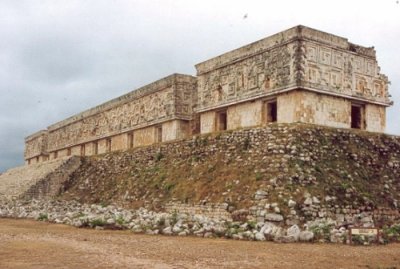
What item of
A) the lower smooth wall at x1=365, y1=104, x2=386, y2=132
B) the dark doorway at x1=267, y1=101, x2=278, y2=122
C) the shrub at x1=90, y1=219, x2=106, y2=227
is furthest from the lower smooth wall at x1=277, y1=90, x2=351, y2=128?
the shrub at x1=90, y1=219, x2=106, y2=227

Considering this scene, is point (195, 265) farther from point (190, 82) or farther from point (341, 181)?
point (190, 82)

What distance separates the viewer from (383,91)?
1866cm

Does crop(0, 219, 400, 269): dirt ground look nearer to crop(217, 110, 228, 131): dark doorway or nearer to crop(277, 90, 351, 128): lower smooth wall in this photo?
crop(277, 90, 351, 128): lower smooth wall

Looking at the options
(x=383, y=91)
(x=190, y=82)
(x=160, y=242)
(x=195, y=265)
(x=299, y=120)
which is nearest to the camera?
(x=195, y=265)

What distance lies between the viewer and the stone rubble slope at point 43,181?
23.3 m

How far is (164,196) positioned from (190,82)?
29.0 feet

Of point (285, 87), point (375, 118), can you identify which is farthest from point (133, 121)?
point (375, 118)

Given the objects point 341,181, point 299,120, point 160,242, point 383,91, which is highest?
point 383,91

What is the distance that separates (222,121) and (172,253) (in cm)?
1177

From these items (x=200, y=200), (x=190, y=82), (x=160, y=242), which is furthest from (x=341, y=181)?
(x=190, y=82)

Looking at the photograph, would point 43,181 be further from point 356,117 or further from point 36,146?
point 36,146

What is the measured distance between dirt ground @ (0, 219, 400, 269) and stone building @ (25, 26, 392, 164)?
6.82m

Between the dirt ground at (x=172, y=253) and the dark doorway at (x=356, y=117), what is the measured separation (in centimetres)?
799

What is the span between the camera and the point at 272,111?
17.9 metres
